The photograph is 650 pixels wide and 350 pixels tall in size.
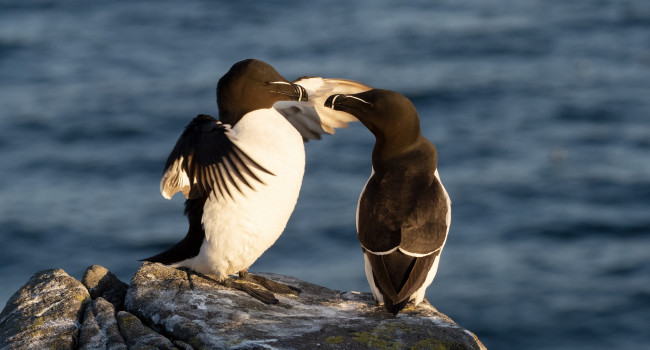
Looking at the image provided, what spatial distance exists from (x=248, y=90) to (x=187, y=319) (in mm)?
1665

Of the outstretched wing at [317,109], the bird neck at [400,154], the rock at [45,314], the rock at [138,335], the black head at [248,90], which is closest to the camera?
the rock at [138,335]

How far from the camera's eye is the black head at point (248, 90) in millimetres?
6559

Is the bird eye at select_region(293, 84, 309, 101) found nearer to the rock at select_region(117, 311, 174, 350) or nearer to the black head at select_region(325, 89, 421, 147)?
the black head at select_region(325, 89, 421, 147)

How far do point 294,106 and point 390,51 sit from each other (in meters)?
18.4

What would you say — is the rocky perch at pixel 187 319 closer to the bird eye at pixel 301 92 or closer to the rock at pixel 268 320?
the rock at pixel 268 320

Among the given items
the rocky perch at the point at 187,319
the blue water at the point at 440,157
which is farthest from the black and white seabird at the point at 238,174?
the blue water at the point at 440,157

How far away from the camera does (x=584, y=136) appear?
22.3 meters

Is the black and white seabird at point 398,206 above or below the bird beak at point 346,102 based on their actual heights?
below

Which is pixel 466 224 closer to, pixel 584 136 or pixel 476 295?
pixel 476 295

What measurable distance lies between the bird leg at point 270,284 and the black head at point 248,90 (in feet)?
3.75

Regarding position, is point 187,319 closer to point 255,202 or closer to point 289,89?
point 255,202

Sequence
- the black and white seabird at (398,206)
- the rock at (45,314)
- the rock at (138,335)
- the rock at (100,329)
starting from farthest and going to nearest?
the black and white seabird at (398,206) → the rock at (45,314) → the rock at (100,329) → the rock at (138,335)

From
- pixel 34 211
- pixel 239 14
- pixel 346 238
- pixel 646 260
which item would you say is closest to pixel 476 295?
pixel 346 238

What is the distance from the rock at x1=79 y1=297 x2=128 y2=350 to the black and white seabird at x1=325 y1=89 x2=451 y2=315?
169cm
